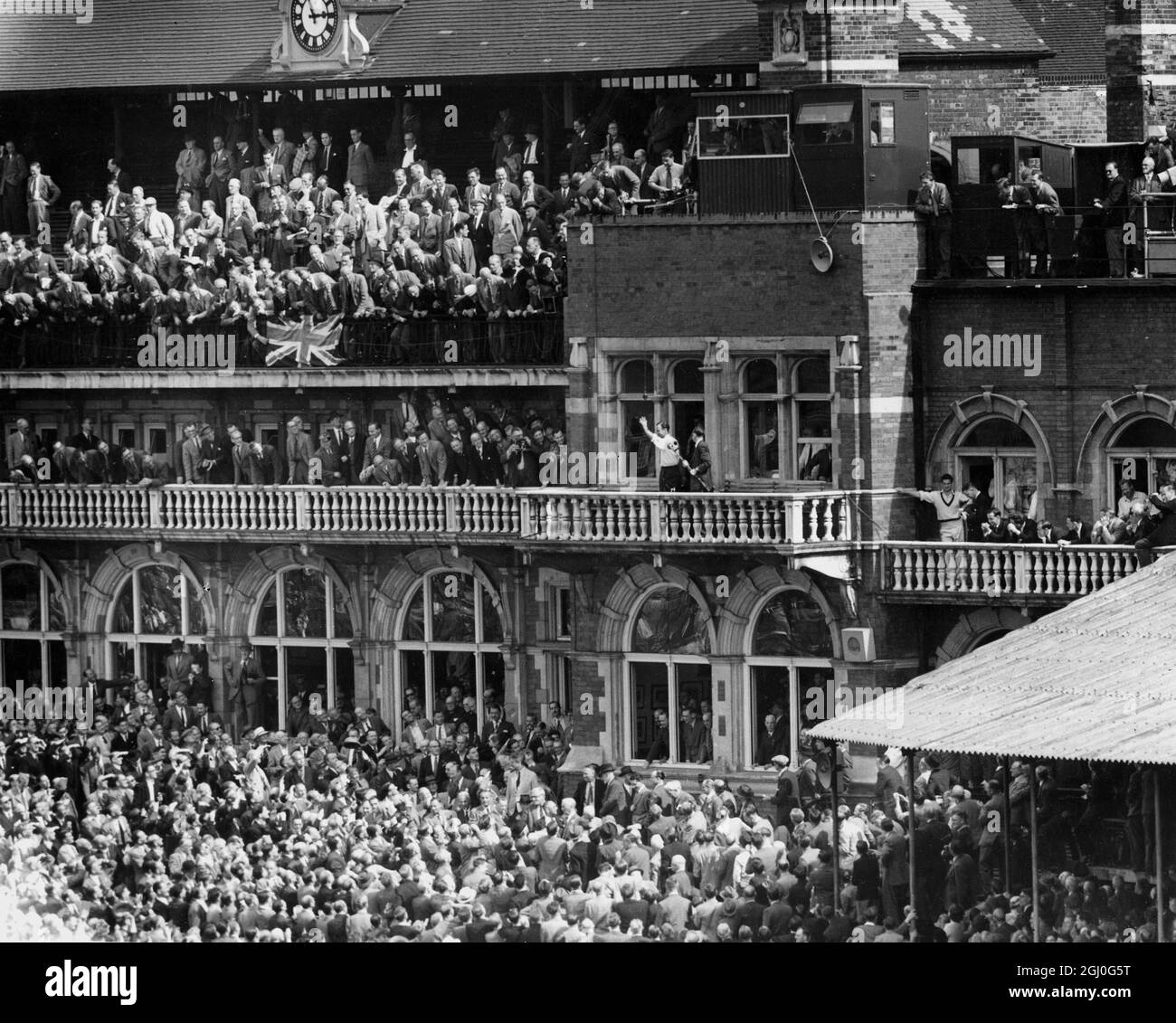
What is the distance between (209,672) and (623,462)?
1102cm

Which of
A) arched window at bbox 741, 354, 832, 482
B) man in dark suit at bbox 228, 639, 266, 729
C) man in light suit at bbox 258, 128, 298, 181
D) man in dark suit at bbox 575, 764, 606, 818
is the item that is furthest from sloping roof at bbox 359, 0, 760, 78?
man in dark suit at bbox 575, 764, 606, 818

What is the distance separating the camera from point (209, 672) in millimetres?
93562

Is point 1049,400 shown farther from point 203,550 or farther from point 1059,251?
point 203,550

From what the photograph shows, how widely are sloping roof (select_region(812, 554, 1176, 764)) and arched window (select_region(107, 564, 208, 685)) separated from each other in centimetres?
2205

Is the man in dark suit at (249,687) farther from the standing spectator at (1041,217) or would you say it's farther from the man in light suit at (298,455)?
the standing spectator at (1041,217)

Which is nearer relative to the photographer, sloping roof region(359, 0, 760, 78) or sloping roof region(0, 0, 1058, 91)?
sloping roof region(359, 0, 760, 78)
